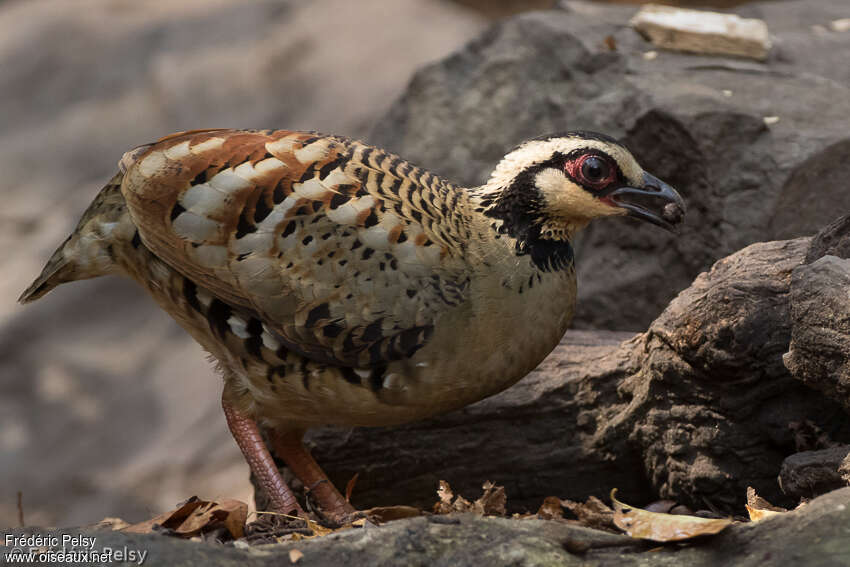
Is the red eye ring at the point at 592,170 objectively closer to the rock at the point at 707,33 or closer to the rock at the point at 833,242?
the rock at the point at 833,242

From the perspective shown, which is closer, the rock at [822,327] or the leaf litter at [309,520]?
the rock at [822,327]

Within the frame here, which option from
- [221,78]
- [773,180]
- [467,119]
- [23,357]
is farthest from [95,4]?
[773,180]

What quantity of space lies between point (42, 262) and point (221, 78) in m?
2.41

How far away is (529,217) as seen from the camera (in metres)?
4.32

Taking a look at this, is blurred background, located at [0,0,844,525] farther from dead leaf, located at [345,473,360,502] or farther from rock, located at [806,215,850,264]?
rock, located at [806,215,850,264]

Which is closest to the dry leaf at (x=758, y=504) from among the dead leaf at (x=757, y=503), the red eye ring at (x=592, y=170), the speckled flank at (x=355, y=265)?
the dead leaf at (x=757, y=503)

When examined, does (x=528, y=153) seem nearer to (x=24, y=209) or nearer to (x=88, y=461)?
(x=88, y=461)

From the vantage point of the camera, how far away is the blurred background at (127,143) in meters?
8.85

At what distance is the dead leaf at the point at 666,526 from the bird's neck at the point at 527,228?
134cm

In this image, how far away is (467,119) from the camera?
22.8 feet

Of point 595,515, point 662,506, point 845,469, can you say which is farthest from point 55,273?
point 845,469

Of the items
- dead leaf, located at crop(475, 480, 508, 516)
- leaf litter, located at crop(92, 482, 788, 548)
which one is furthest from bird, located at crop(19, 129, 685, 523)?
dead leaf, located at crop(475, 480, 508, 516)

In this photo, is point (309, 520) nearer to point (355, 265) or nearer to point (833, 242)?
point (355, 265)

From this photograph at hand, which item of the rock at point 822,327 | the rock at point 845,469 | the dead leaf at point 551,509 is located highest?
the rock at point 822,327
